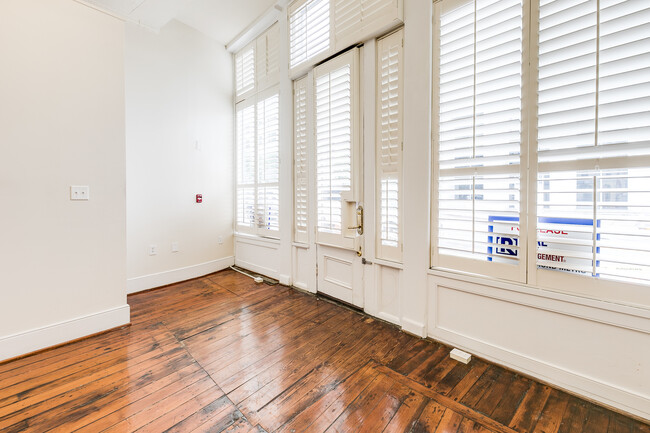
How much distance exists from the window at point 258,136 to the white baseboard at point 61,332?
1.93 m

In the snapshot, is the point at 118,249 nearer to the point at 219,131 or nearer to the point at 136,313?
the point at 136,313

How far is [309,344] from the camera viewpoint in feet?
7.31

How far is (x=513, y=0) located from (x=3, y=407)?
12.9 feet

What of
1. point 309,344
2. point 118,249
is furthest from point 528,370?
point 118,249

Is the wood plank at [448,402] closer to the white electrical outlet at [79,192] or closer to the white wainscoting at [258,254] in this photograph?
the white wainscoting at [258,254]

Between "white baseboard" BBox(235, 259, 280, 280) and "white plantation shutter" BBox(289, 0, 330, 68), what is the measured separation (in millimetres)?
2672

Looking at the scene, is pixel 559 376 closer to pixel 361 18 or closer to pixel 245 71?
pixel 361 18

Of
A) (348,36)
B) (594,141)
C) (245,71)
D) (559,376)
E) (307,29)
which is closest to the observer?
(594,141)

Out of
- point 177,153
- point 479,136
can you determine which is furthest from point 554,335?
point 177,153

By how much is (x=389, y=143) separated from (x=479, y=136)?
72 cm

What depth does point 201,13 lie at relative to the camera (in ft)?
11.9

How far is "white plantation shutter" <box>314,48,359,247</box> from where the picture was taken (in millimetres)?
2701

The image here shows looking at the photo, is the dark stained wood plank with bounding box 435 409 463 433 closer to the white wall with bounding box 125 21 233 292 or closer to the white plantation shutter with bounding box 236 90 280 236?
the white plantation shutter with bounding box 236 90 280 236

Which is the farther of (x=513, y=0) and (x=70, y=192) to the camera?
(x=70, y=192)
